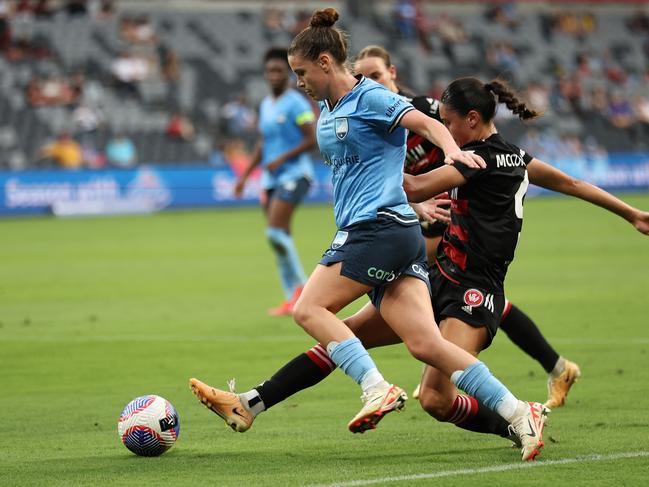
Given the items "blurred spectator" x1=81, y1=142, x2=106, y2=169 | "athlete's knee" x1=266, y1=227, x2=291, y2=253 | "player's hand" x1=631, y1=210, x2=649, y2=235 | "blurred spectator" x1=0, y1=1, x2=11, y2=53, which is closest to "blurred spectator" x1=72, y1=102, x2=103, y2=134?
"blurred spectator" x1=81, y1=142, x2=106, y2=169

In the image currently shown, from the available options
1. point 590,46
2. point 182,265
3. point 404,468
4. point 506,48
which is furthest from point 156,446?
point 590,46

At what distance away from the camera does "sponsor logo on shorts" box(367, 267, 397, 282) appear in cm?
614

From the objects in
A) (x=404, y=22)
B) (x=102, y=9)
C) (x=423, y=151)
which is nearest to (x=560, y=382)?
(x=423, y=151)

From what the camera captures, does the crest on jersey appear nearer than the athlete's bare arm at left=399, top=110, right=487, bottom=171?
No

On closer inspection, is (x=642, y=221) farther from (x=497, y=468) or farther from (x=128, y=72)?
(x=128, y=72)

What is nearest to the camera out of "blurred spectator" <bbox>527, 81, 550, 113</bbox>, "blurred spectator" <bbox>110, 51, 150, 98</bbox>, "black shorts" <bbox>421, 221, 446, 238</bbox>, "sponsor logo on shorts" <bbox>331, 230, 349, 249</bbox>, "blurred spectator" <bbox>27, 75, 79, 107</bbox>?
"sponsor logo on shorts" <bbox>331, 230, 349, 249</bbox>

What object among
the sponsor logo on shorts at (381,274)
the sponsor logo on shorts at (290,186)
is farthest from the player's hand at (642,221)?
the sponsor logo on shorts at (290,186)

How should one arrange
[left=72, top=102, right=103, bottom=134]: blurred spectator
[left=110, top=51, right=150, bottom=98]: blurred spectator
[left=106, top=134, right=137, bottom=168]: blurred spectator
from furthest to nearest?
1. [left=110, top=51, right=150, bottom=98]: blurred spectator
2. [left=72, top=102, right=103, bottom=134]: blurred spectator
3. [left=106, top=134, right=137, bottom=168]: blurred spectator

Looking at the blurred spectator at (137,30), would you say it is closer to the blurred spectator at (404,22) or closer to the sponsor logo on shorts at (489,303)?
the blurred spectator at (404,22)

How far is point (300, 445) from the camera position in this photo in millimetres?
6664

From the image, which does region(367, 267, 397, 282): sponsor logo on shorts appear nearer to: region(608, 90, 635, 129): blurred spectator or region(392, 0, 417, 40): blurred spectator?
region(608, 90, 635, 129): blurred spectator

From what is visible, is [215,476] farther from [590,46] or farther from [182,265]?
[590,46]

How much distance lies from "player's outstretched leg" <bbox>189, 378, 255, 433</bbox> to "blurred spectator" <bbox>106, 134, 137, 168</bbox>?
2595 centimetres

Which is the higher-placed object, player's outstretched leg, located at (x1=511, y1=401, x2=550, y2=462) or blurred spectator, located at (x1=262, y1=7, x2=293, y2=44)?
player's outstretched leg, located at (x1=511, y1=401, x2=550, y2=462)
